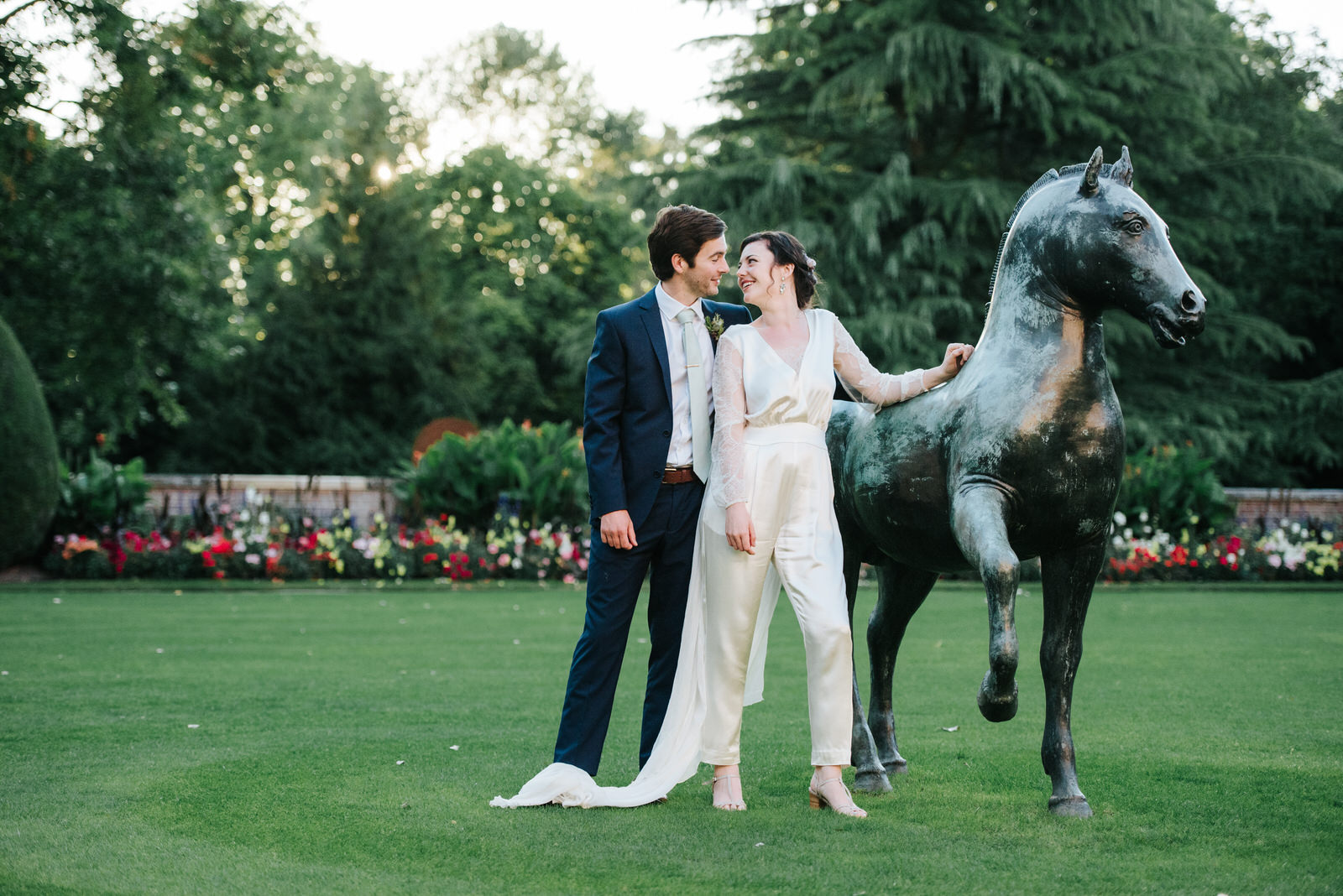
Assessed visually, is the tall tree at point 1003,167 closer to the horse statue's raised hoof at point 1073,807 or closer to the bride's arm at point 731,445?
the bride's arm at point 731,445

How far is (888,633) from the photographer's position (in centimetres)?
504

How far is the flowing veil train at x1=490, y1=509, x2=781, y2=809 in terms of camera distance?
14.4 feet

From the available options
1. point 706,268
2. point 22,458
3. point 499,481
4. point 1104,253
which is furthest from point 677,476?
point 22,458

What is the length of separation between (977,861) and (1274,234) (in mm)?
23814

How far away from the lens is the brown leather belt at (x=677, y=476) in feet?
15.1

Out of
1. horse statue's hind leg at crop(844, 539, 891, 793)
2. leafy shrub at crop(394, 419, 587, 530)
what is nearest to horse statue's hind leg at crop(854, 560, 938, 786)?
horse statue's hind leg at crop(844, 539, 891, 793)

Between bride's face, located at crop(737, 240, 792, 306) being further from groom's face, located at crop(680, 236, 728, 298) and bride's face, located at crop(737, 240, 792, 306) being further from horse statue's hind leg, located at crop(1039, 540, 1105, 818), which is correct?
horse statue's hind leg, located at crop(1039, 540, 1105, 818)

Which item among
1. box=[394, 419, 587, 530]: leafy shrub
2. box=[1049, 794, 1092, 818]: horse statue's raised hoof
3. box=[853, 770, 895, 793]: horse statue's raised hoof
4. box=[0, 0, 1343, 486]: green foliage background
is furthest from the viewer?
box=[0, 0, 1343, 486]: green foliage background

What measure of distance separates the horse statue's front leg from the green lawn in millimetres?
466

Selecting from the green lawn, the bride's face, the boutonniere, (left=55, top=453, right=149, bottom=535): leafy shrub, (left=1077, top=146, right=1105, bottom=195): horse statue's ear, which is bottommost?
the green lawn

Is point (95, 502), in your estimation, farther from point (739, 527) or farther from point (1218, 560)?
point (1218, 560)

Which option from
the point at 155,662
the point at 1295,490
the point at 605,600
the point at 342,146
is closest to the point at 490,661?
the point at 155,662

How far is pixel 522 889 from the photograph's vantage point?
11.1ft

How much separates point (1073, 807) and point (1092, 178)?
2107 millimetres
